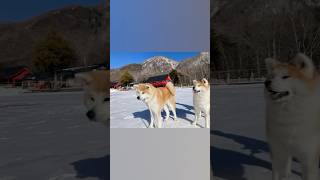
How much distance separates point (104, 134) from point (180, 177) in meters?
3.79

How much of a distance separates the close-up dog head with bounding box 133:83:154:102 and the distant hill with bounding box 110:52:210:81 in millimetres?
81

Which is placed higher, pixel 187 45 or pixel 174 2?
pixel 174 2

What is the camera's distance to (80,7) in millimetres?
141875

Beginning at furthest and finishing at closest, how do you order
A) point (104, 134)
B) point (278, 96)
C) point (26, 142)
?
1. point (104, 134)
2. point (26, 142)
3. point (278, 96)

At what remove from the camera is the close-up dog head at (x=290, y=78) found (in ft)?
6.31

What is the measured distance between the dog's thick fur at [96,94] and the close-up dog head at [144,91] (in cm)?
26

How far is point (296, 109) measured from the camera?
78.4 inches

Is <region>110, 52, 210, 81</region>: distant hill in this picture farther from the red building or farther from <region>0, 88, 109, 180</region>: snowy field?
the red building

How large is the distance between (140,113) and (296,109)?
971 millimetres

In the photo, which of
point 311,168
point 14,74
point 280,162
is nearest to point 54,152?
point 280,162

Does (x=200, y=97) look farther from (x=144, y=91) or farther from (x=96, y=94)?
(x=96, y=94)

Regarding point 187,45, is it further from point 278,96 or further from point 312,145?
point 312,145

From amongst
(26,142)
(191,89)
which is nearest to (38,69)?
(26,142)

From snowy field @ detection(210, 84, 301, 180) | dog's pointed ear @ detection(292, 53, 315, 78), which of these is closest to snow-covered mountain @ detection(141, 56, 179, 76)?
dog's pointed ear @ detection(292, 53, 315, 78)
